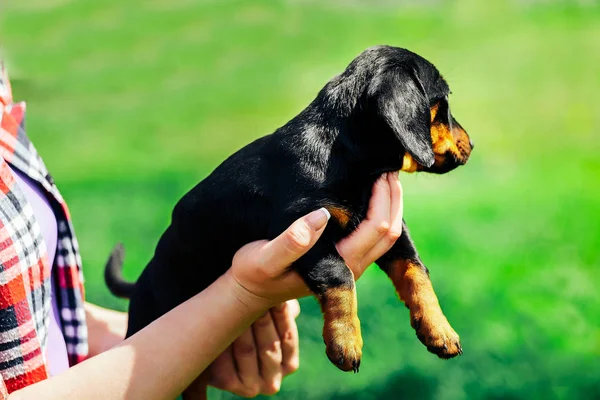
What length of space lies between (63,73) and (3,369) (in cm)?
625

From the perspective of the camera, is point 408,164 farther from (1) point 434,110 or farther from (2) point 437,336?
(2) point 437,336

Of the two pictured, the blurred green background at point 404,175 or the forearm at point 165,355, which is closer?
the forearm at point 165,355

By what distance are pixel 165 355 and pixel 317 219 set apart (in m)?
0.48

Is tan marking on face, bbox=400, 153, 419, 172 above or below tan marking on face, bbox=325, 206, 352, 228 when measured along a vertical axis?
above

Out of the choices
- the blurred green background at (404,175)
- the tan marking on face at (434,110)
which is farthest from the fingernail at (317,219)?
the blurred green background at (404,175)

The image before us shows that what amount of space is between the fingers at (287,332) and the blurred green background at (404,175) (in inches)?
48.6

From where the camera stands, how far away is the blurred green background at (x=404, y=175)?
378 centimetres

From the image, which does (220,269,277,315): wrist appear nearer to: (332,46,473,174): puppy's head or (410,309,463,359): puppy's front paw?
(410,309,463,359): puppy's front paw

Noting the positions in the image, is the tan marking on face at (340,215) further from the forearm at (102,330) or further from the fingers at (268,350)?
the forearm at (102,330)

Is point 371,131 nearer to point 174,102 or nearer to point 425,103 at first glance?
point 425,103

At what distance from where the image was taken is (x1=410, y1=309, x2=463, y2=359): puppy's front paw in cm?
185

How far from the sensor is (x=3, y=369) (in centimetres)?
176

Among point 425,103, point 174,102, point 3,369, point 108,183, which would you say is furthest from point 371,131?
point 174,102

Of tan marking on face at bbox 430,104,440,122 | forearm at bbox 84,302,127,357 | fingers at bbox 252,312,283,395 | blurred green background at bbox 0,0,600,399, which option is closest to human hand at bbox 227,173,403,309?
tan marking on face at bbox 430,104,440,122
